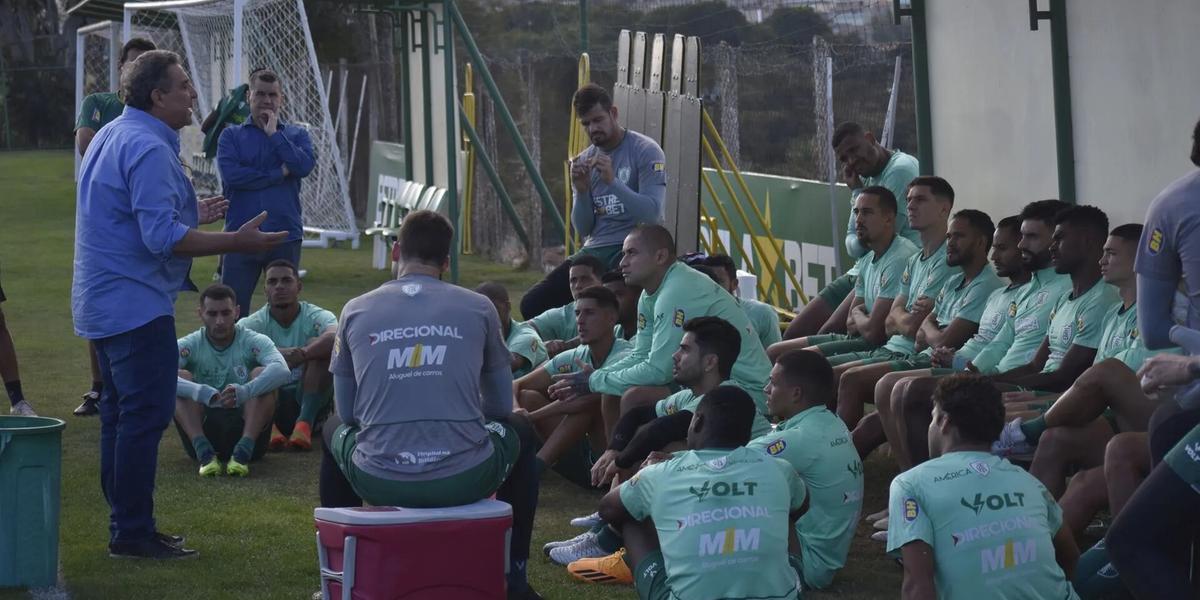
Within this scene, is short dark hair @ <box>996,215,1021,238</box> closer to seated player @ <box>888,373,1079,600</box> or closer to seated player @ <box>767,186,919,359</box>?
seated player @ <box>767,186,919,359</box>

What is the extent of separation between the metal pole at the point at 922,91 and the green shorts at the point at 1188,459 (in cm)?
500

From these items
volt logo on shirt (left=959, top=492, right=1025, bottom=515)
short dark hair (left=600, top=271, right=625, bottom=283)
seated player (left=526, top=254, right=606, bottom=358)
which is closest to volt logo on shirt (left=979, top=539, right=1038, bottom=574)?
volt logo on shirt (left=959, top=492, right=1025, bottom=515)

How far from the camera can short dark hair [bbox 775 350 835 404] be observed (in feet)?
18.5

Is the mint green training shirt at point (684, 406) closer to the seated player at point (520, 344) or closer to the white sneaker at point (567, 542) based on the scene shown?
the white sneaker at point (567, 542)

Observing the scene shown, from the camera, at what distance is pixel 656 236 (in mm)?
6926

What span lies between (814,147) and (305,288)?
5.58 m

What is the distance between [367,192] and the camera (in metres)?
24.7

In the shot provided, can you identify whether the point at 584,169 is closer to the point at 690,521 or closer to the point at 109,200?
the point at 109,200

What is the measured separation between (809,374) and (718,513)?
1155 millimetres

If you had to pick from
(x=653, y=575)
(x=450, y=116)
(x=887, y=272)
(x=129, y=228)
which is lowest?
(x=653, y=575)

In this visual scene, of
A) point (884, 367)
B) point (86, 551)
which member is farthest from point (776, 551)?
point (86, 551)

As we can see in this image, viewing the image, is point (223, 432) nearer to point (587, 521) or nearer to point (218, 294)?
point (218, 294)

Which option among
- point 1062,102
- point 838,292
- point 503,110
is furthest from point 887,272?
point 503,110

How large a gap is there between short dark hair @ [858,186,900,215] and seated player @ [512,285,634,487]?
60.4 inches
